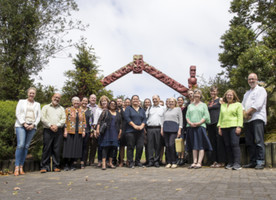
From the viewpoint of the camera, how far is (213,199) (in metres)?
3.71

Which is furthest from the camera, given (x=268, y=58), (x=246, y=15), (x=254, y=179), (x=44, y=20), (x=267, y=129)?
(x=246, y=15)

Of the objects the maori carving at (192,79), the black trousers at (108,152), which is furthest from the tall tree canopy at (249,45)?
the black trousers at (108,152)

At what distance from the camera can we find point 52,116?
746 centimetres

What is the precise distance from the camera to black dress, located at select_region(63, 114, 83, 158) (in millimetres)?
7613

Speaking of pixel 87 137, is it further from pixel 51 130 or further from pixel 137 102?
pixel 137 102

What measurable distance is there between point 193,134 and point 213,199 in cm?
405

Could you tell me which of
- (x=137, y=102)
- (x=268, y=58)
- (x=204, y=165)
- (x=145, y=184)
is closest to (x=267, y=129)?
(x=268, y=58)

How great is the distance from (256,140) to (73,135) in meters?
4.39

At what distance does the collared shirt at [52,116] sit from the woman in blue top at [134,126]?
165 cm

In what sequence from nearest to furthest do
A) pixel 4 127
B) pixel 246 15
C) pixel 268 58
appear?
pixel 4 127
pixel 268 58
pixel 246 15

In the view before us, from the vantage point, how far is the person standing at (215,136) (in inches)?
302

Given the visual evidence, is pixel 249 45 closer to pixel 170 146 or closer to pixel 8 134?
pixel 170 146

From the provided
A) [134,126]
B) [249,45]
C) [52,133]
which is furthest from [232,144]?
[249,45]

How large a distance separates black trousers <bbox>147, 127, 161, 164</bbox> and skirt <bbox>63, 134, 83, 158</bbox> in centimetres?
185
